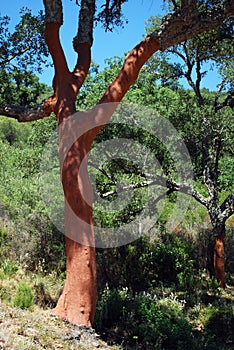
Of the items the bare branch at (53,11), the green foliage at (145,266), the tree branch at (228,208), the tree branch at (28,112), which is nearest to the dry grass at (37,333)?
the tree branch at (28,112)

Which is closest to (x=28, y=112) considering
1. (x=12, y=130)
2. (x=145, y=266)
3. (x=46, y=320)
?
(x=46, y=320)

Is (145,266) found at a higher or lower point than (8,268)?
higher

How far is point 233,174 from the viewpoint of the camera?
17250 mm

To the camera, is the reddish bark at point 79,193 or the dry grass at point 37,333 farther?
the reddish bark at point 79,193

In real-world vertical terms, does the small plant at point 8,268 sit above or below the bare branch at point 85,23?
below

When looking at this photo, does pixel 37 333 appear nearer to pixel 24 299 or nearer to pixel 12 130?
pixel 24 299

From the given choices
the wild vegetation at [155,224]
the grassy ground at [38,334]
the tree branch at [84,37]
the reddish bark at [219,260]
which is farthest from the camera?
the reddish bark at [219,260]

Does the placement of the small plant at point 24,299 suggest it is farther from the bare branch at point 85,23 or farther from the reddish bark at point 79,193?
the bare branch at point 85,23

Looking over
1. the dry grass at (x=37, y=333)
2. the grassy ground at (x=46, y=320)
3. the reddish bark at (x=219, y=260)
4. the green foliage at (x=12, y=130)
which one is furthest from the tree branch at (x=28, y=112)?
the green foliage at (x=12, y=130)

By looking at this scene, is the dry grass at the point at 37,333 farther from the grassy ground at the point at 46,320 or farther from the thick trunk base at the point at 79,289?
the thick trunk base at the point at 79,289

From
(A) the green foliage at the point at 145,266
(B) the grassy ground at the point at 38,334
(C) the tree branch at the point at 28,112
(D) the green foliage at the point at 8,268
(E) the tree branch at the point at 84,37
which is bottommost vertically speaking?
(B) the grassy ground at the point at 38,334

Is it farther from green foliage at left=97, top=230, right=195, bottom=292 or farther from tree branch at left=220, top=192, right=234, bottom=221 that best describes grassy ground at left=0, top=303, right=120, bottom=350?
tree branch at left=220, top=192, right=234, bottom=221

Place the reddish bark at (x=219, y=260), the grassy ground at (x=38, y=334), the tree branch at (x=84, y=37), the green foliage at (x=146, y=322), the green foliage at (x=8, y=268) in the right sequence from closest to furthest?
the grassy ground at (x=38, y=334)
the green foliage at (x=146, y=322)
the tree branch at (x=84, y=37)
the green foliage at (x=8, y=268)
the reddish bark at (x=219, y=260)

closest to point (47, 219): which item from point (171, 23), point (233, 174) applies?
point (171, 23)
